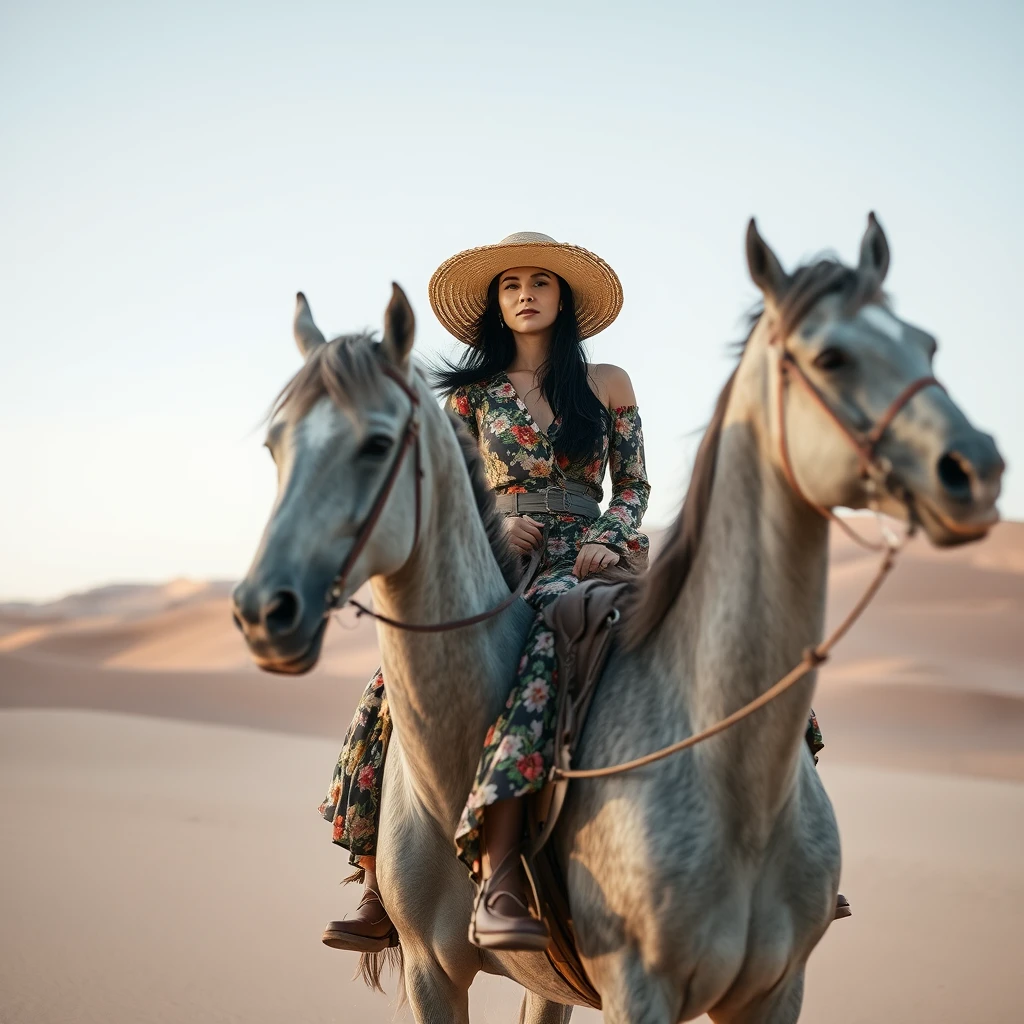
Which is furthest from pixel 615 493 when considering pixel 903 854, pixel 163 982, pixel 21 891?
pixel 903 854

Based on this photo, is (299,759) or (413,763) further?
(299,759)

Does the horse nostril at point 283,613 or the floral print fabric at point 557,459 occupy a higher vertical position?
the floral print fabric at point 557,459

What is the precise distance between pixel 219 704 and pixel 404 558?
22727mm

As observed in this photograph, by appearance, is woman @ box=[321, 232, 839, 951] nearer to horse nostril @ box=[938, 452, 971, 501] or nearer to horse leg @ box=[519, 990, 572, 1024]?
horse leg @ box=[519, 990, 572, 1024]

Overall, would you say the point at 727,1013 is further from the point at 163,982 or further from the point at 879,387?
the point at 163,982

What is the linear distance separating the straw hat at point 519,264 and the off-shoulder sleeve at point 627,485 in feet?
2.06

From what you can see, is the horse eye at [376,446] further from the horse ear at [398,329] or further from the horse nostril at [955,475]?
the horse nostril at [955,475]

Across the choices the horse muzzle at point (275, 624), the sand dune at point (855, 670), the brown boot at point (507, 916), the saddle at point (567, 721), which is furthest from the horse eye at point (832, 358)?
the sand dune at point (855, 670)

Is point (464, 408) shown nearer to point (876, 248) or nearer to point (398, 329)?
point (398, 329)

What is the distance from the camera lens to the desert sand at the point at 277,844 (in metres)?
7.15

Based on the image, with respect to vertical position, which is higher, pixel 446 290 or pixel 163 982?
pixel 446 290

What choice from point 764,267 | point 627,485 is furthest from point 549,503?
point 764,267

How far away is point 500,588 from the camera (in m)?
3.05

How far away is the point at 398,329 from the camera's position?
8.75 feet
